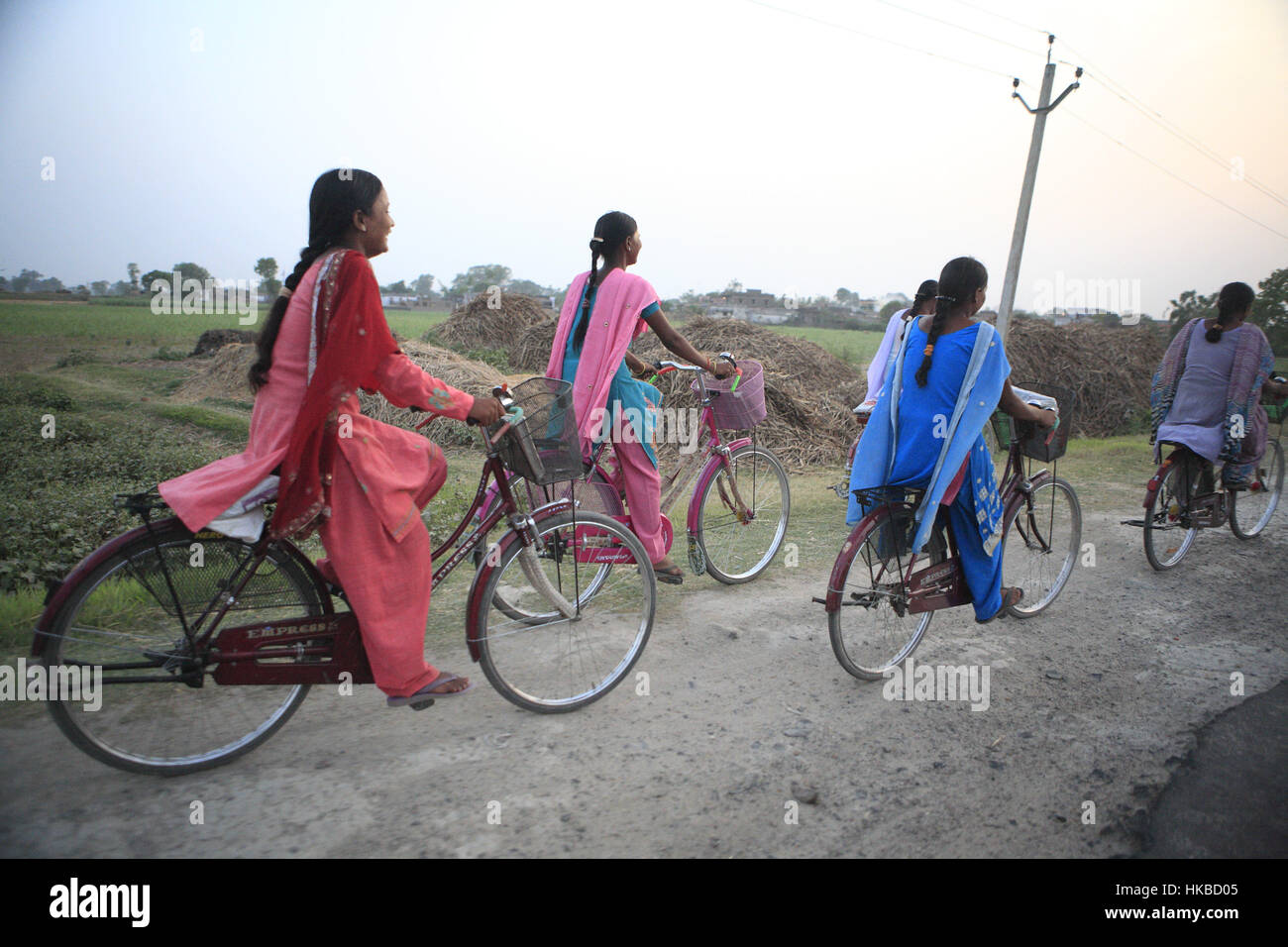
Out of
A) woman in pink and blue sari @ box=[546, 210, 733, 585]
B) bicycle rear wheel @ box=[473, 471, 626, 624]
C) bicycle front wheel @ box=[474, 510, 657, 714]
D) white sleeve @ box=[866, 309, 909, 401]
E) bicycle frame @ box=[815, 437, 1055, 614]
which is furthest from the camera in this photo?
white sleeve @ box=[866, 309, 909, 401]

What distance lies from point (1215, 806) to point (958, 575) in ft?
4.27

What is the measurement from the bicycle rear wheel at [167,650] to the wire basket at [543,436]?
0.86 m

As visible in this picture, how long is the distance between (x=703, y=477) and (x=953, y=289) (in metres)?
1.82

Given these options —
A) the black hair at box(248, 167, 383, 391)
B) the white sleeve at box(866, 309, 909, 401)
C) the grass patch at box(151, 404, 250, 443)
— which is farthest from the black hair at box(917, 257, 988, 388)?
the grass patch at box(151, 404, 250, 443)

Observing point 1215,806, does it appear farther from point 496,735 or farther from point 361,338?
point 361,338

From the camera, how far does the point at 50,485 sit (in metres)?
6.06

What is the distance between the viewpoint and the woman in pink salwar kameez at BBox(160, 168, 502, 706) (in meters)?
2.49

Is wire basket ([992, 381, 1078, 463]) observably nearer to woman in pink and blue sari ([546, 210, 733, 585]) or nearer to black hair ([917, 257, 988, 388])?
black hair ([917, 257, 988, 388])

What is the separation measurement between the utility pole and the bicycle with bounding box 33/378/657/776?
13441 mm

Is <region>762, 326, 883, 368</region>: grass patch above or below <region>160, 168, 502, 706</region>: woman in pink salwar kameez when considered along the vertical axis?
above

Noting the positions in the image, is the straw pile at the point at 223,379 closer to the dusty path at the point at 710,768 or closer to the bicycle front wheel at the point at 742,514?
the bicycle front wheel at the point at 742,514

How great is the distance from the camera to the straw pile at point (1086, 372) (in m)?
14.7

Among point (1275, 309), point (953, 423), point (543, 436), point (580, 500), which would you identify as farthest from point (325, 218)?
point (1275, 309)
